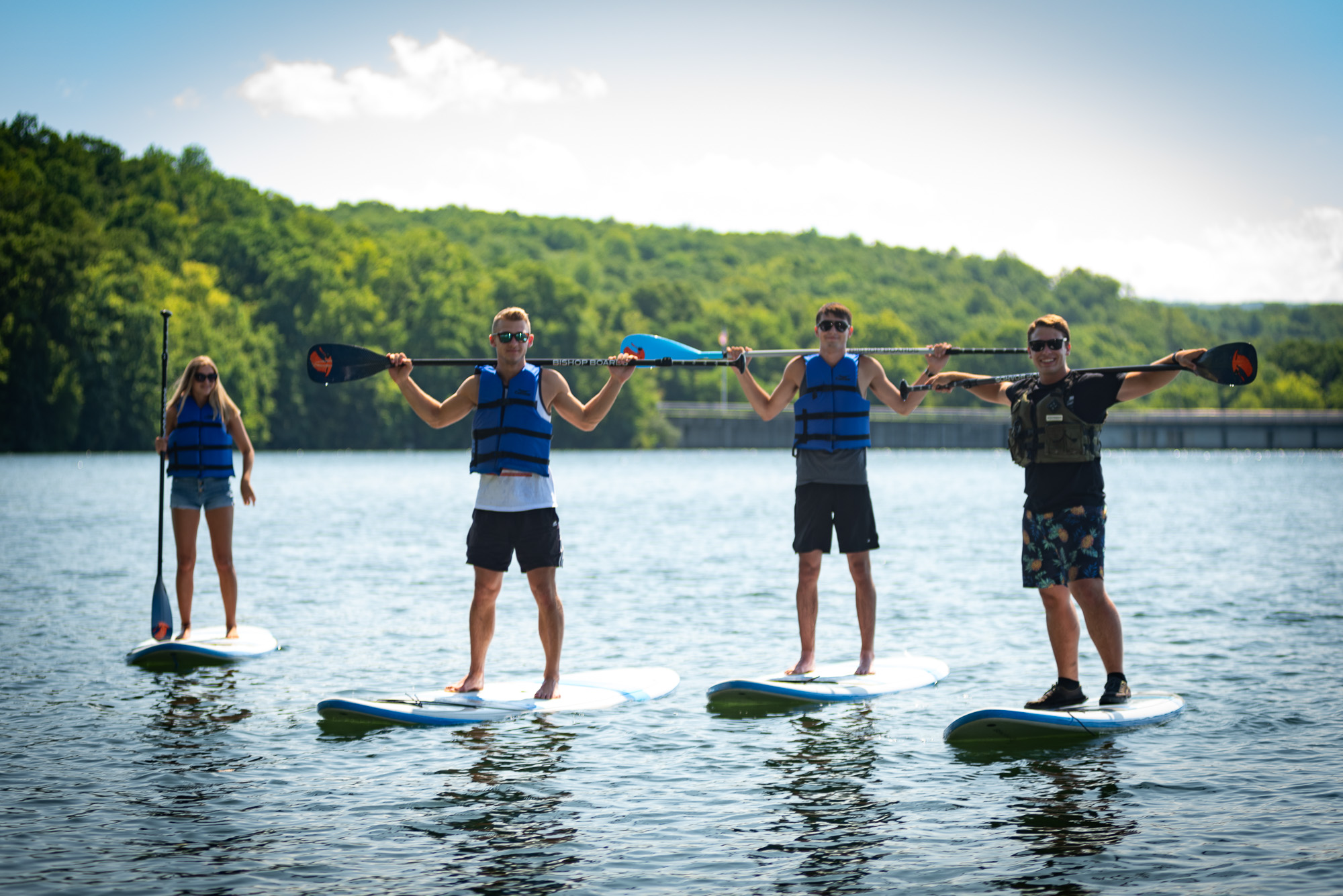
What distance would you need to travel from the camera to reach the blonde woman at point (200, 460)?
10391 mm

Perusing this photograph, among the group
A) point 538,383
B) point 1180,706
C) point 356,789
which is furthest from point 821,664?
point 356,789

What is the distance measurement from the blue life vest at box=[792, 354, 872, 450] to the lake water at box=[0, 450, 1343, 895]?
176 cm

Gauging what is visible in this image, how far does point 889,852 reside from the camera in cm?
598

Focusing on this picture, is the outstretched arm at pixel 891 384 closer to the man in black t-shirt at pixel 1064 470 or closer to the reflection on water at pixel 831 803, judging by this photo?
the man in black t-shirt at pixel 1064 470

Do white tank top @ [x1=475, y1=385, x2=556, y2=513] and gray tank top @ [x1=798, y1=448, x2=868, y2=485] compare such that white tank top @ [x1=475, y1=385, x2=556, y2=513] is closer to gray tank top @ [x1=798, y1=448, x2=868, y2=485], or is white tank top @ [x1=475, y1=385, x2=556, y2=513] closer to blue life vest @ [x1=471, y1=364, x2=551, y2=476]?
blue life vest @ [x1=471, y1=364, x2=551, y2=476]

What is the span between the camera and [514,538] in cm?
827

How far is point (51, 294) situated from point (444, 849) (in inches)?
2878

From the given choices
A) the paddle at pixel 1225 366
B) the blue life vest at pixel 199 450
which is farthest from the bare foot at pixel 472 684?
the paddle at pixel 1225 366

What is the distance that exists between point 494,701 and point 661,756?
54.2 inches

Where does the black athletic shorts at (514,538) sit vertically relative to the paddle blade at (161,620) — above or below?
above

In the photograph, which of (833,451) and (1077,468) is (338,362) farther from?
(1077,468)

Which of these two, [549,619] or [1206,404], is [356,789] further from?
[1206,404]

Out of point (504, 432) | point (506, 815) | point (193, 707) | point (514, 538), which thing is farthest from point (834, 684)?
point (193, 707)

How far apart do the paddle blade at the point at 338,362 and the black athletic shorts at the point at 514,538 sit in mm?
1473
